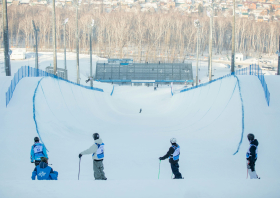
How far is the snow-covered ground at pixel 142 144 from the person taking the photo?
542 cm

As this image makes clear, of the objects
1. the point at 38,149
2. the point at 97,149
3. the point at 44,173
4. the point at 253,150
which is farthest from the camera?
the point at 253,150

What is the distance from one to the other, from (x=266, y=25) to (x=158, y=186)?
348 feet

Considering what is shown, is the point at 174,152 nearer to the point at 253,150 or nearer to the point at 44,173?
the point at 253,150

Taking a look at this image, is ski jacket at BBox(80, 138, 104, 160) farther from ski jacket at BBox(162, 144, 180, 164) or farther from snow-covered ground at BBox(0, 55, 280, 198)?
ski jacket at BBox(162, 144, 180, 164)

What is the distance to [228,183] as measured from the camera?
5.61 metres

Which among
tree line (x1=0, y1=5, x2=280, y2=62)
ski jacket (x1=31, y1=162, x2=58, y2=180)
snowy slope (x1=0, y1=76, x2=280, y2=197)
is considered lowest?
snowy slope (x1=0, y1=76, x2=280, y2=197)

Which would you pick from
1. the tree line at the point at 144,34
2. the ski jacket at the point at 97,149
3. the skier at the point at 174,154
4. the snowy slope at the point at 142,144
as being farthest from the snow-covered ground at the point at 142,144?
the tree line at the point at 144,34

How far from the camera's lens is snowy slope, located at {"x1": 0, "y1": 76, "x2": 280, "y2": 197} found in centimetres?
542

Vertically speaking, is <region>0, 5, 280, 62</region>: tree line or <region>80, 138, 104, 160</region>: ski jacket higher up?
<region>0, 5, 280, 62</region>: tree line

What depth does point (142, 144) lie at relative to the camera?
38.2 ft

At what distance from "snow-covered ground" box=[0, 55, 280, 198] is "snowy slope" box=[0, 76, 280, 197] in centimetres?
2

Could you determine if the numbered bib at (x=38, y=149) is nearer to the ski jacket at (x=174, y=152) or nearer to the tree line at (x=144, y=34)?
the ski jacket at (x=174, y=152)

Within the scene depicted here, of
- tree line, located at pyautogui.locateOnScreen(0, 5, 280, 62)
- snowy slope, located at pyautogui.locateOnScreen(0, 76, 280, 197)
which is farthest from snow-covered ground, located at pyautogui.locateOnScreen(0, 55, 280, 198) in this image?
tree line, located at pyautogui.locateOnScreen(0, 5, 280, 62)

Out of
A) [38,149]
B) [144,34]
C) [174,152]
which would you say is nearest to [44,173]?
[38,149]
